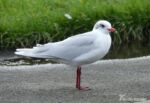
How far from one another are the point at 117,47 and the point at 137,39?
555 millimetres

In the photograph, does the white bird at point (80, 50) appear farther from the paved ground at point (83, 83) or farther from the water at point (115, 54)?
the water at point (115, 54)

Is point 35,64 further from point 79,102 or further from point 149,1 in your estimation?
point 149,1

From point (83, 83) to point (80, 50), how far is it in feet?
2.34

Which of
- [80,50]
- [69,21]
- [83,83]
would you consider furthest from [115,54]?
[80,50]

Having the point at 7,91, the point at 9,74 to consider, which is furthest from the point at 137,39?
the point at 7,91

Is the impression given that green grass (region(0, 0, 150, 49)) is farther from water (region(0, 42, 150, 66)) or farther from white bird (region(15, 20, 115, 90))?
white bird (region(15, 20, 115, 90))

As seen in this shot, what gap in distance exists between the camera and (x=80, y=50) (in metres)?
7.94

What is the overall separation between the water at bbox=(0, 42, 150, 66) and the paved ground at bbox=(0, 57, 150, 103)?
0.71 m

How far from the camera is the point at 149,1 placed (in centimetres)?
1284

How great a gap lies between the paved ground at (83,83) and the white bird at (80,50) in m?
0.34

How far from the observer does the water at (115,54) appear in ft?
34.0

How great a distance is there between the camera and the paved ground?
762 centimetres

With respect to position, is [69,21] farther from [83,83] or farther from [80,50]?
[80,50]

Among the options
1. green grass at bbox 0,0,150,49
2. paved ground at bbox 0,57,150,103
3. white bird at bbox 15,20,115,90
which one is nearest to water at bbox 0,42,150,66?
green grass at bbox 0,0,150,49
